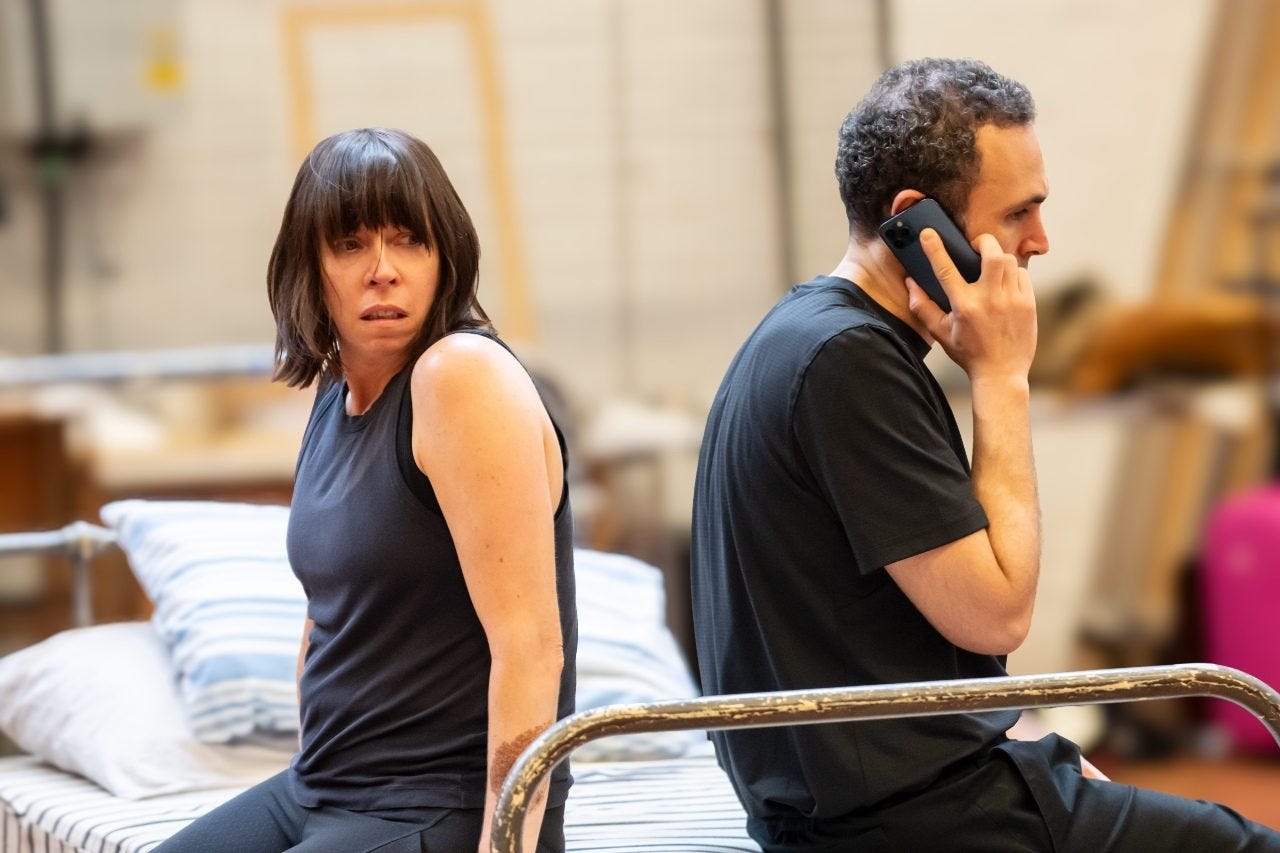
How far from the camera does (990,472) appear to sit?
1.38 meters

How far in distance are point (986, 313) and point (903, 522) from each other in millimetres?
226

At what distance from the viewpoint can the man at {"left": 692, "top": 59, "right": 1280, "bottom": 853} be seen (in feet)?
4.38

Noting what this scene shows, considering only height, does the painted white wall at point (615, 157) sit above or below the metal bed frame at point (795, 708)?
above

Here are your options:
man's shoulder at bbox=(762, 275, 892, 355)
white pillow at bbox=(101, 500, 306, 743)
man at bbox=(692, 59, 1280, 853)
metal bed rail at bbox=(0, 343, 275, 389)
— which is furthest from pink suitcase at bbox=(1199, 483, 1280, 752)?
man's shoulder at bbox=(762, 275, 892, 355)

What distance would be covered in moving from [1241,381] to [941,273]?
10.6 ft

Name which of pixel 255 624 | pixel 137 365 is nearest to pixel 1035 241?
pixel 255 624

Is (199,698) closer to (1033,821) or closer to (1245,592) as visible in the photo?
(1033,821)

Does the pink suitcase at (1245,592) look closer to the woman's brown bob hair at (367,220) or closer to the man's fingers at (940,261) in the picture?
the man's fingers at (940,261)

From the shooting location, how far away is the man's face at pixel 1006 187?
1.44 meters

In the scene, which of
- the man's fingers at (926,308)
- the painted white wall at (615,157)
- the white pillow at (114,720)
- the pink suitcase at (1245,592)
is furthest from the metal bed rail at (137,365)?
the man's fingers at (926,308)

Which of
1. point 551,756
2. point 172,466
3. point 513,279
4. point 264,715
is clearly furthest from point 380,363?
point 513,279

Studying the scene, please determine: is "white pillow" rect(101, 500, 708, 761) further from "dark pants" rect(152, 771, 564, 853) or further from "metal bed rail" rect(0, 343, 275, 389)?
"metal bed rail" rect(0, 343, 275, 389)

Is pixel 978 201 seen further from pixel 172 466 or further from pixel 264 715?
pixel 172 466

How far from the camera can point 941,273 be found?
1.41 meters
